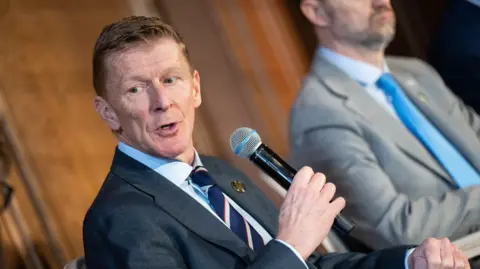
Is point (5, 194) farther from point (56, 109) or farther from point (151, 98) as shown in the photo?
point (151, 98)

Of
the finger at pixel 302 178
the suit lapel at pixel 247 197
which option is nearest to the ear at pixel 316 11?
the suit lapel at pixel 247 197

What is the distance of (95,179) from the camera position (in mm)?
2307

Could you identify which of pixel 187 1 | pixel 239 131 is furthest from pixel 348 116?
pixel 187 1

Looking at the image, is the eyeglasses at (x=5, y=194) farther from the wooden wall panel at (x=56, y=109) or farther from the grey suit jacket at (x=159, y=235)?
the grey suit jacket at (x=159, y=235)

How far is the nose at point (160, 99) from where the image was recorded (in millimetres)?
1258

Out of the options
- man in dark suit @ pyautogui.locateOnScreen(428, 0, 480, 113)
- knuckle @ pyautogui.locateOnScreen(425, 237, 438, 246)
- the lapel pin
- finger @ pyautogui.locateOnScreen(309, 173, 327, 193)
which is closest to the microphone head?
finger @ pyautogui.locateOnScreen(309, 173, 327, 193)

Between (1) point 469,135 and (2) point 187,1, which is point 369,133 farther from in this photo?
(2) point 187,1

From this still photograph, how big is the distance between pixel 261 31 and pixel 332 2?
100 cm

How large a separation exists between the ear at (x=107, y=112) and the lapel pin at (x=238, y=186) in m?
0.27

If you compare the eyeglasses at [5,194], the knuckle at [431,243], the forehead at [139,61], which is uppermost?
the forehead at [139,61]

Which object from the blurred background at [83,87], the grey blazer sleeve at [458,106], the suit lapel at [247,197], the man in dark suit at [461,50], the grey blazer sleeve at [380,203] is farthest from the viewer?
the man in dark suit at [461,50]

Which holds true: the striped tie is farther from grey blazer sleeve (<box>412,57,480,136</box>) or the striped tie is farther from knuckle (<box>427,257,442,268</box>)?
grey blazer sleeve (<box>412,57,480,136</box>)

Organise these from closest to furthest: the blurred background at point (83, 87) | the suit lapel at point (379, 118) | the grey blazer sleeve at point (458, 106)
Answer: the suit lapel at point (379, 118), the grey blazer sleeve at point (458, 106), the blurred background at point (83, 87)

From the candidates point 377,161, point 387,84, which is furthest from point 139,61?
point 387,84
